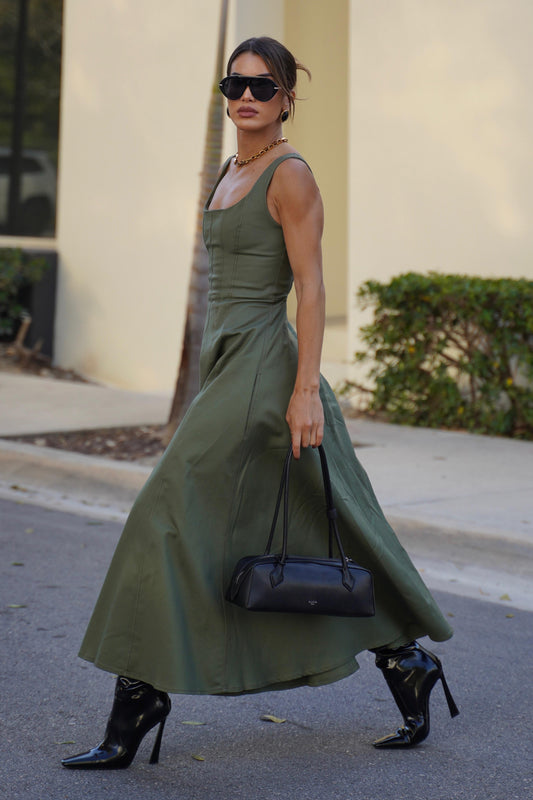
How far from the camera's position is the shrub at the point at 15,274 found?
12.9 metres

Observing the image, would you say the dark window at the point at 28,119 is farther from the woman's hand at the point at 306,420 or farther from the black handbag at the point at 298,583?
the black handbag at the point at 298,583

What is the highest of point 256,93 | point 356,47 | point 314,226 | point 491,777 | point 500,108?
point 356,47

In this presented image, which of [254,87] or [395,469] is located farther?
[395,469]

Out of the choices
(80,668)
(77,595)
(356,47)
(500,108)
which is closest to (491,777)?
(80,668)

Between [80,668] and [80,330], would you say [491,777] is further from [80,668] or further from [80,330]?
[80,330]

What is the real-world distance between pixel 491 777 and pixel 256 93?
6.48 ft

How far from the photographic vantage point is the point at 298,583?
315 centimetres

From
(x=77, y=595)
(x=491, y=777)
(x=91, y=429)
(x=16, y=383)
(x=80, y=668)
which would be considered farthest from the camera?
(x=16, y=383)

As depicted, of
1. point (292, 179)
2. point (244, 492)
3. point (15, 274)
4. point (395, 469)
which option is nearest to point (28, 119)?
point (15, 274)

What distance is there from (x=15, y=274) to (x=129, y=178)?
163cm

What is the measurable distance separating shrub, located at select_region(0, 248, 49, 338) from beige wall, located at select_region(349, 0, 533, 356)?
3.98 m

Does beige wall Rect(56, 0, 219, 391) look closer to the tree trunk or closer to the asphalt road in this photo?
the tree trunk

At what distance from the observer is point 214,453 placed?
10.7ft

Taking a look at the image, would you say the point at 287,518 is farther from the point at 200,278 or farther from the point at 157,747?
the point at 200,278
